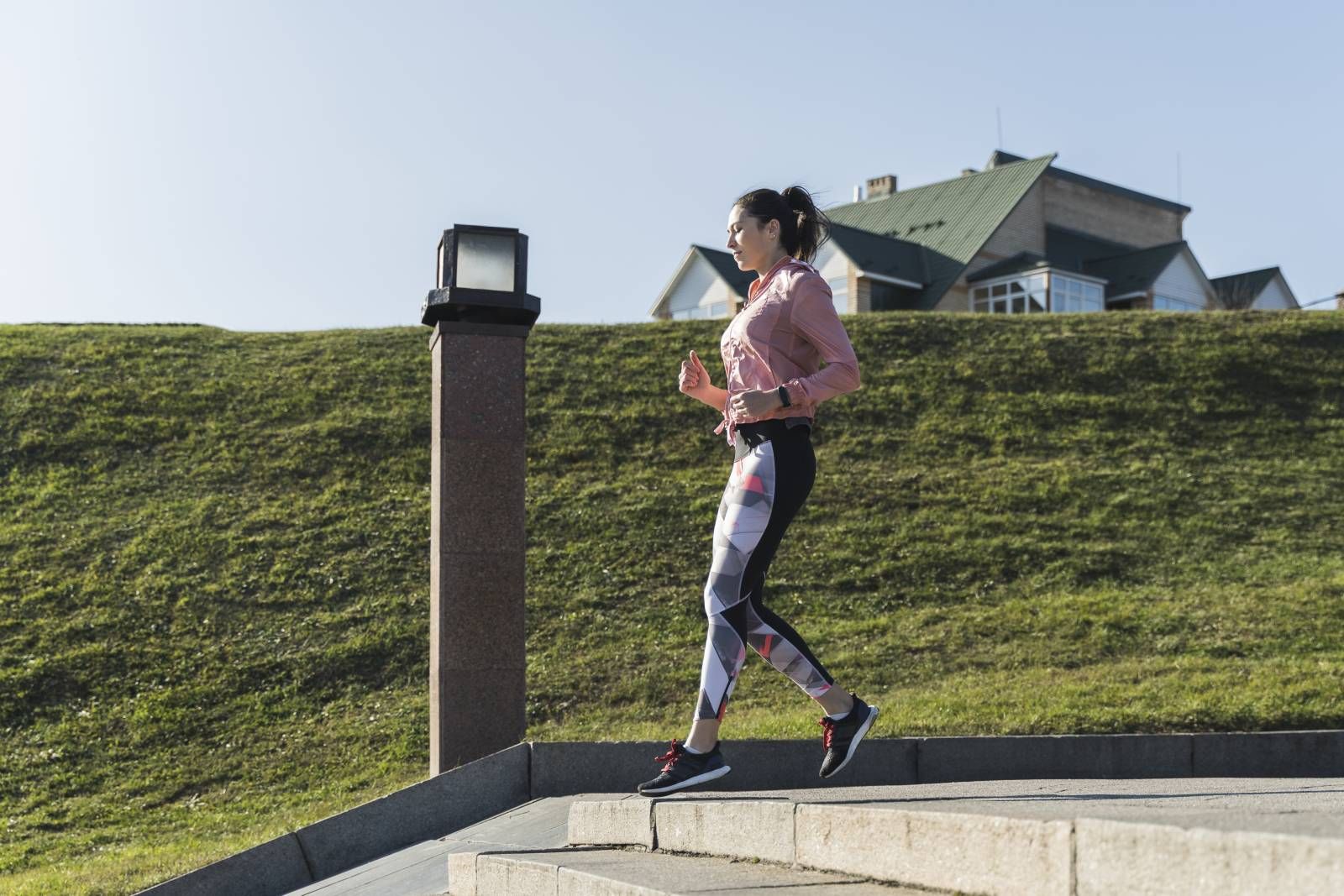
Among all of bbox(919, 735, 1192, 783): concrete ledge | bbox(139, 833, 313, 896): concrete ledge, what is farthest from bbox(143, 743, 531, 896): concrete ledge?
bbox(919, 735, 1192, 783): concrete ledge

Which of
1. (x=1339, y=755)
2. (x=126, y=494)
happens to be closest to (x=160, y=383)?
(x=126, y=494)

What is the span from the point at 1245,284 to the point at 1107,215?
5.40 metres

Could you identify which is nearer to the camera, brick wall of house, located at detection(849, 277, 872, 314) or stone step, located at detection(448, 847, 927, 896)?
stone step, located at detection(448, 847, 927, 896)

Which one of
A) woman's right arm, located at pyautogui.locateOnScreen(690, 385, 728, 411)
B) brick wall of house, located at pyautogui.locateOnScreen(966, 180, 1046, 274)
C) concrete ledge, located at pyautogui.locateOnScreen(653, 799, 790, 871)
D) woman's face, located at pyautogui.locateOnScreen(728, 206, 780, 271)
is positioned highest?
brick wall of house, located at pyautogui.locateOnScreen(966, 180, 1046, 274)

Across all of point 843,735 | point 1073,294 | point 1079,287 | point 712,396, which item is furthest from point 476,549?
point 1079,287

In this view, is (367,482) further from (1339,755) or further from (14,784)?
(1339,755)

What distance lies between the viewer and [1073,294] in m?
42.4

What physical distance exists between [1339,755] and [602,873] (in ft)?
15.8

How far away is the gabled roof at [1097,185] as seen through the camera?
4616 cm

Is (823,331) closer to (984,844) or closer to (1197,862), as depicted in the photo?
(984,844)

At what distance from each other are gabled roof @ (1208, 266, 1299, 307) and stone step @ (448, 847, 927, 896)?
4569 cm

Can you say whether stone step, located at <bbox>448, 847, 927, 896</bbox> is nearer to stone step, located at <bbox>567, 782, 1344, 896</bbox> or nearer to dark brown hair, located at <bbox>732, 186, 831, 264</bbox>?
stone step, located at <bbox>567, 782, 1344, 896</bbox>

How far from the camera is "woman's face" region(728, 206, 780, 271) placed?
513 cm

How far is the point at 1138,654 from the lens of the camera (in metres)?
11.4
